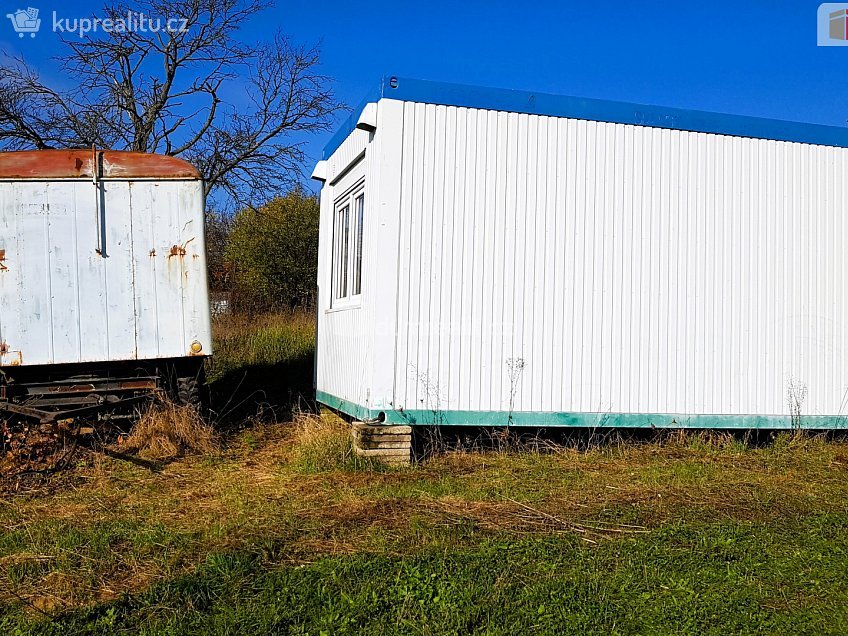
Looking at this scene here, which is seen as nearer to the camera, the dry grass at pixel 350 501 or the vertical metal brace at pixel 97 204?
the dry grass at pixel 350 501

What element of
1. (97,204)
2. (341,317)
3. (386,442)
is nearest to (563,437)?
(386,442)

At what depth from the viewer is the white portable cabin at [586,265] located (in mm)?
7109

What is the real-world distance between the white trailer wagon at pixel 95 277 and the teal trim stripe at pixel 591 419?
190cm

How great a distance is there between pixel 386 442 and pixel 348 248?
233 centimetres

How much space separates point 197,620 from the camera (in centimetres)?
365

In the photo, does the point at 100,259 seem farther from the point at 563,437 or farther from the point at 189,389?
the point at 563,437

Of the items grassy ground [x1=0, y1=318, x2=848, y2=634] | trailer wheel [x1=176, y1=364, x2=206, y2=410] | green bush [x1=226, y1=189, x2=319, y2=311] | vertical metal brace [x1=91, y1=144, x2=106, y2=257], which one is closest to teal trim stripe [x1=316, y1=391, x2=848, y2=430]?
grassy ground [x1=0, y1=318, x2=848, y2=634]

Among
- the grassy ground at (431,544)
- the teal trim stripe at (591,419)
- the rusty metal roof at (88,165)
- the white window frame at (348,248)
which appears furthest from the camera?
the white window frame at (348,248)

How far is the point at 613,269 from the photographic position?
761 centimetres

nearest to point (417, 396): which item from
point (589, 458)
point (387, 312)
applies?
point (387, 312)

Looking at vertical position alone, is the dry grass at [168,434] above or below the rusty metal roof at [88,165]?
below

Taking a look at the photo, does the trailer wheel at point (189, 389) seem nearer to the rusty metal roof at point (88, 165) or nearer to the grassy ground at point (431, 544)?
the grassy ground at point (431, 544)

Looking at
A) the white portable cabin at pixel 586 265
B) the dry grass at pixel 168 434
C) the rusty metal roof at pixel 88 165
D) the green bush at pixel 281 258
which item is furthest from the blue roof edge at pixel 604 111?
the green bush at pixel 281 258

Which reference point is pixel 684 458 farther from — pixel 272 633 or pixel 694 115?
pixel 272 633
